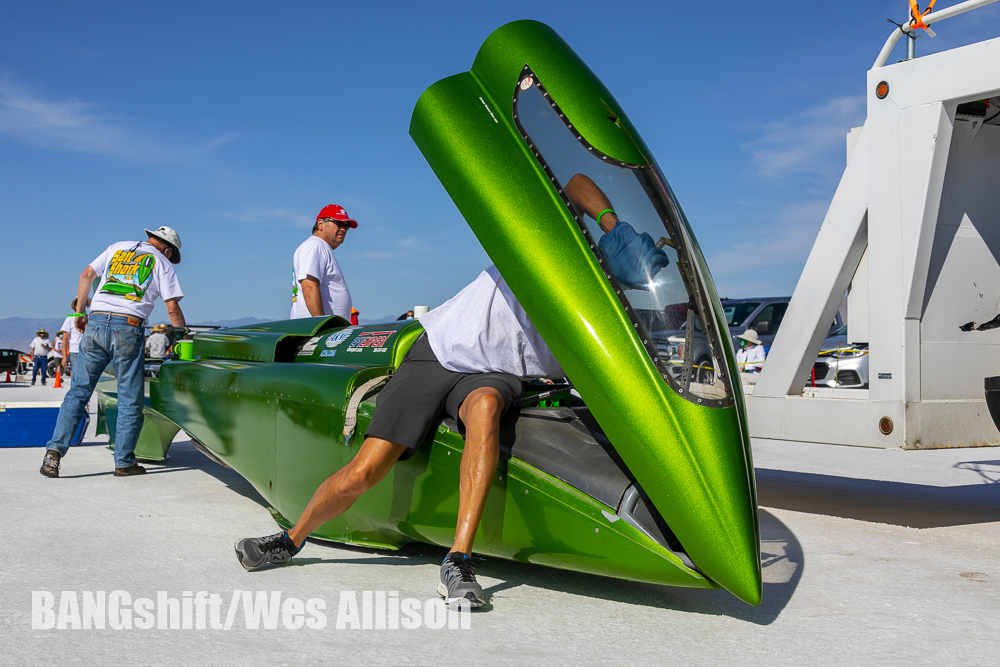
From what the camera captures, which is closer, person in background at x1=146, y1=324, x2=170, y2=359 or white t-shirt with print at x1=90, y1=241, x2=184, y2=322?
white t-shirt with print at x1=90, y1=241, x2=184, y2=322

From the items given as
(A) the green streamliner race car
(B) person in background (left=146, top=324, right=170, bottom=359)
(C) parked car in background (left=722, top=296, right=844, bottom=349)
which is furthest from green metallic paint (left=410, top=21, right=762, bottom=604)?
(C) parked car in background (left=722, top=296, right=844, bottom=349)

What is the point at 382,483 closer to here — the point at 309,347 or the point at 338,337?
the point at 338,337

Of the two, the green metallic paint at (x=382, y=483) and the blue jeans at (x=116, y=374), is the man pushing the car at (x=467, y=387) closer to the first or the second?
the green metallic paint at (x=382, y=483)

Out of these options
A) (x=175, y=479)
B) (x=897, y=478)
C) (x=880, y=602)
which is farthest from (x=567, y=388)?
(x=897, y=478)

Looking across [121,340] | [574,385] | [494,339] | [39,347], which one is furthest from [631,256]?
[39,347]

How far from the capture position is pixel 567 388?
11.5ft

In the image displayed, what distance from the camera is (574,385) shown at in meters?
2.83

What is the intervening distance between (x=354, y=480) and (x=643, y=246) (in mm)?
1390

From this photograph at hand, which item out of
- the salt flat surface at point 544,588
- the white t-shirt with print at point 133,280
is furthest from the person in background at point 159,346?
the salt flat surface at point 544,588

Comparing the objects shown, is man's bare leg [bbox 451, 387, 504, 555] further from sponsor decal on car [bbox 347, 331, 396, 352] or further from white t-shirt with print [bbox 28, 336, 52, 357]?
white t-shirt with print [bbox 28, 336, 52, 357]

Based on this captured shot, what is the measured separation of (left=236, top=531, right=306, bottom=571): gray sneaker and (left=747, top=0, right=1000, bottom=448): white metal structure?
2.66 m

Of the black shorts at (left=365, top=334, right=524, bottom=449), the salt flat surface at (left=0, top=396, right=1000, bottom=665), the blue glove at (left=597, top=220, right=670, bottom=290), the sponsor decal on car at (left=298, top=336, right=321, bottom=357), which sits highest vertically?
the blue glove at (left=597, top=220, right=670, bottom=290)

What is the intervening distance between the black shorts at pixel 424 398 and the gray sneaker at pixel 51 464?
11.9 ft

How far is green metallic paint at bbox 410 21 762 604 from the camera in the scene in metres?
2.56
